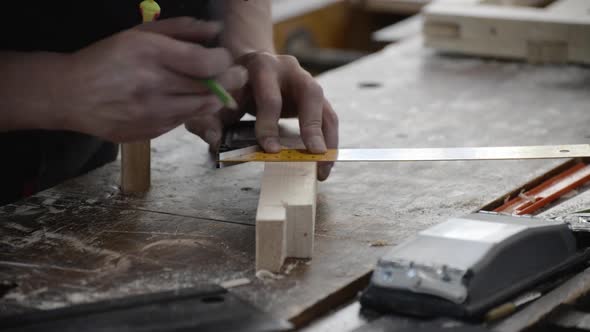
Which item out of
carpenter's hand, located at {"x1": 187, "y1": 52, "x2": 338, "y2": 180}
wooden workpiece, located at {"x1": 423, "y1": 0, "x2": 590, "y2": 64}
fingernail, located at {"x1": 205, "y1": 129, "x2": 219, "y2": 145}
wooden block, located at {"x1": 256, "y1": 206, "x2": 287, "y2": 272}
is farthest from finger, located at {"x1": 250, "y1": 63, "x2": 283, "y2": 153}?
wooden workpiece, located at {"x1": 423, "y1": 0, "x2": 590, "y2": 64}

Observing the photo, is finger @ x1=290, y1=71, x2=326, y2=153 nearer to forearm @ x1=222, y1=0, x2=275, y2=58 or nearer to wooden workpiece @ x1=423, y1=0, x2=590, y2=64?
forearm @ x1=222, y1=0, x2=275, y2=58

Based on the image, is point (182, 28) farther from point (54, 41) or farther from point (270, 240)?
point (54, 41)

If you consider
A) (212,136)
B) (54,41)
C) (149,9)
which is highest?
(149,9)

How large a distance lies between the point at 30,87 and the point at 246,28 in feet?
2.42

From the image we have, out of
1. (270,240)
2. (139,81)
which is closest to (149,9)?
(139,81)

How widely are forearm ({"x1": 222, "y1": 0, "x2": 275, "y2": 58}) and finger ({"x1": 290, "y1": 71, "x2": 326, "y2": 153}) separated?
0.83 feet

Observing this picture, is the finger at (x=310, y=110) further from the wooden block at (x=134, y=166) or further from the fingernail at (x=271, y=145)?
the wooden block at (x=134, y=166)

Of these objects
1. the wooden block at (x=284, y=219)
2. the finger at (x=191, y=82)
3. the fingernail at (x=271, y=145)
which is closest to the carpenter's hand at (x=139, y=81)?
the finger at (x=191, y=82)

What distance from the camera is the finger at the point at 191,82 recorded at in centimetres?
135

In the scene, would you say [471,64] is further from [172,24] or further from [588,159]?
[172,24]

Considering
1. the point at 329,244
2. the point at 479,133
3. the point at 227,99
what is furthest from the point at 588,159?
the point at 227,99

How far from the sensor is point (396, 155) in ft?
5.66

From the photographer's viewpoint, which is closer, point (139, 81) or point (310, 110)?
point (139, 81)

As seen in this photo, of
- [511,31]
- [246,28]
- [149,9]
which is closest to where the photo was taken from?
[149,9]
